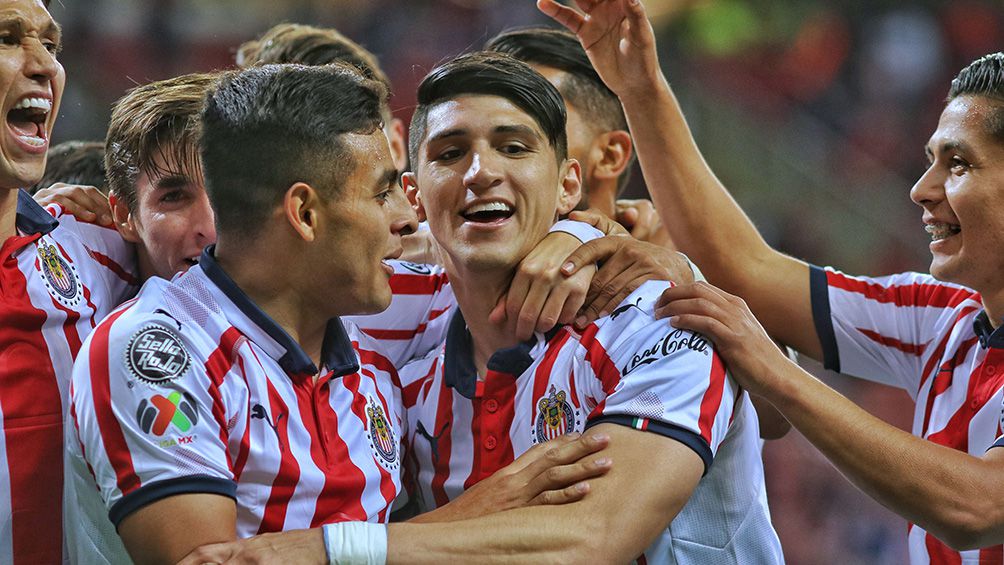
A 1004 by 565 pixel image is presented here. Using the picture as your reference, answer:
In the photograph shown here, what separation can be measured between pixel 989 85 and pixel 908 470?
1.16m

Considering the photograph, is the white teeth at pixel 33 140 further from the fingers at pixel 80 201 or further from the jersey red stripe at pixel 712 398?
the jersey red stripe at pixel 712 398

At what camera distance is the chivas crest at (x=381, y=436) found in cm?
252

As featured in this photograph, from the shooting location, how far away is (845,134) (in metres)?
8.86

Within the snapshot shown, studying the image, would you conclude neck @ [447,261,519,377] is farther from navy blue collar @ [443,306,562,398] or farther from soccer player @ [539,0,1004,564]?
soccer player @ [539,0,1004,564]

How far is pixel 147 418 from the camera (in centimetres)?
211

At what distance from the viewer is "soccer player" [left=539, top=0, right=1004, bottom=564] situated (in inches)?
106

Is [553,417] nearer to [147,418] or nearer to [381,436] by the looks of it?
[381,436]

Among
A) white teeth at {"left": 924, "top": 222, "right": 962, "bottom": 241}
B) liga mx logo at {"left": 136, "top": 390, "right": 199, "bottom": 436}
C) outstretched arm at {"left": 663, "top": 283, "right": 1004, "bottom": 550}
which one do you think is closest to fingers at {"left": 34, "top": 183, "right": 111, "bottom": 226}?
liga mx logo at {"left": 136, "top": 390, "right": 199, "bottom": 436}

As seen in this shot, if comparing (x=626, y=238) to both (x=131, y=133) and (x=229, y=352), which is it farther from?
(x=131, y=133)

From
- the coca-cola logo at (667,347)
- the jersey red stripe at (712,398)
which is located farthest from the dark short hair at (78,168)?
the jersey red stripe at (712,398)

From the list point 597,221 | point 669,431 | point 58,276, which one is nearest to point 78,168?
point 58,276

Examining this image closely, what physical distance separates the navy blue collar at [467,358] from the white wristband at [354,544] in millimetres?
619

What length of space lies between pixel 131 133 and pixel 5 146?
331 mm

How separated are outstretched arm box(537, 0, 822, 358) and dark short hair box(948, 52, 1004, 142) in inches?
29.0
